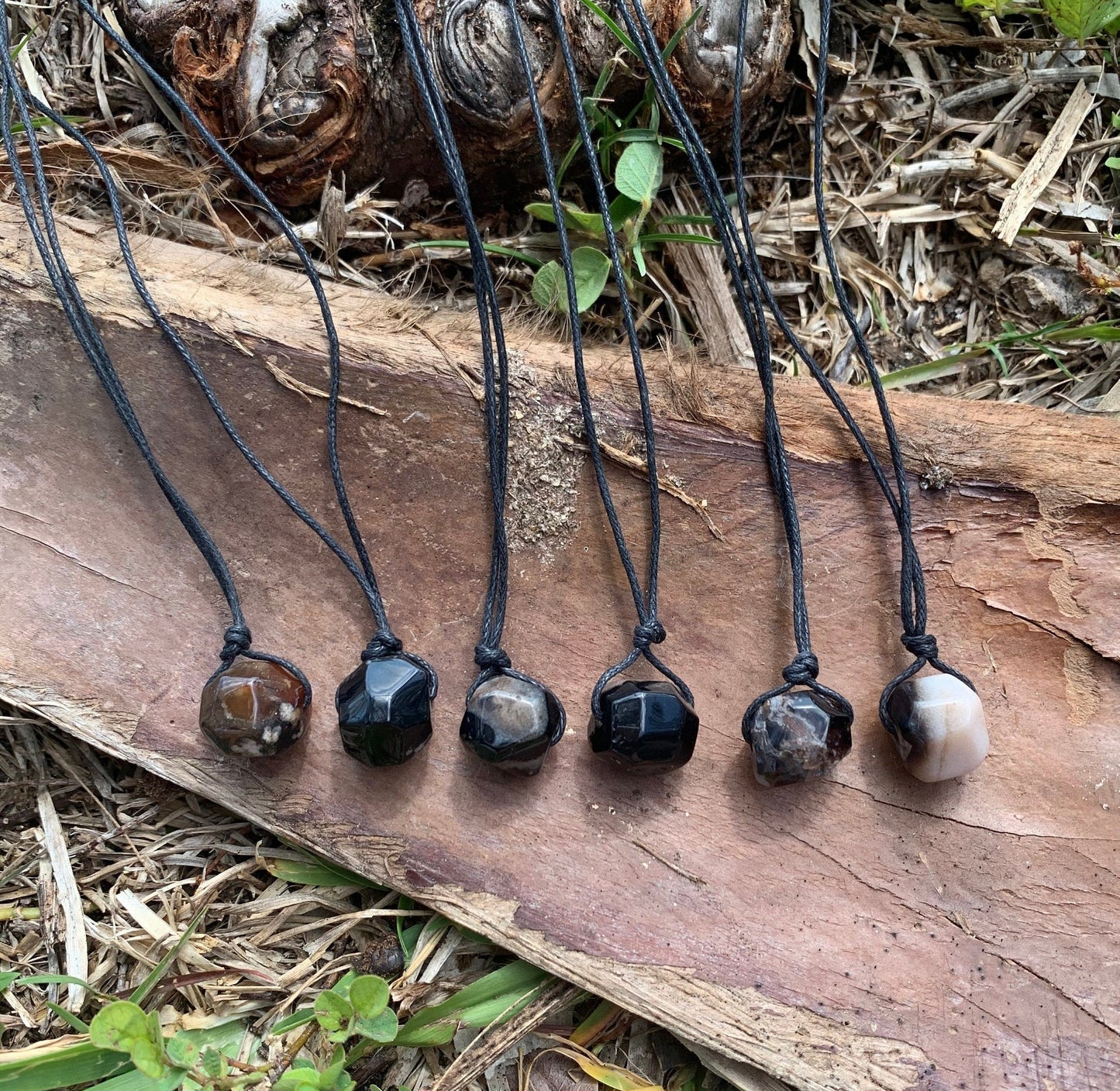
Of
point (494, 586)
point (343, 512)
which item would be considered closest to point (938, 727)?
point (494, 586)

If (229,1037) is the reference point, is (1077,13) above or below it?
above

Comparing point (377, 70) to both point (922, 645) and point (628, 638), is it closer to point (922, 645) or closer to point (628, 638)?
point (628, 638)

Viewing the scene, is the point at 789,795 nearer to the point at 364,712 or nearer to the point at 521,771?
the point at 521,771

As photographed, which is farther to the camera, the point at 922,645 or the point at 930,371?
the point at 930,371

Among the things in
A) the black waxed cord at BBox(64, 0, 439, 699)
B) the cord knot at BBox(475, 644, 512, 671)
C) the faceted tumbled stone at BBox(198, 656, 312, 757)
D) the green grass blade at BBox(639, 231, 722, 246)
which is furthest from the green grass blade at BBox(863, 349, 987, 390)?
the faceted tumbled stone at BBox(198, 656, 312, 757)

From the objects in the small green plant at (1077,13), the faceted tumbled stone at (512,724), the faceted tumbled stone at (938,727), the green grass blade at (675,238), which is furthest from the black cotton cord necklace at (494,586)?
the small green plant at (1077,13)

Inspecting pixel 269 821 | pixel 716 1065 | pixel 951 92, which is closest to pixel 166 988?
pixel 269 821
